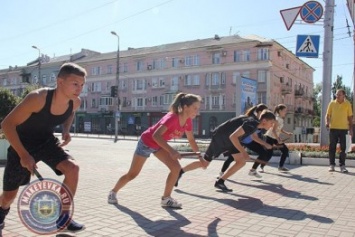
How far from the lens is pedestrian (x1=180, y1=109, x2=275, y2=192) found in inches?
251

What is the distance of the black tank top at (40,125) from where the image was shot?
3.42 meters

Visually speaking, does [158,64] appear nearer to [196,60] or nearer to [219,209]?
[196,60]

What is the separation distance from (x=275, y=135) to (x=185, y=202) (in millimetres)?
4065

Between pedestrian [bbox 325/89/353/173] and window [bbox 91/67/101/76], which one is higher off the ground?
window [bbox 91/67/101/76]

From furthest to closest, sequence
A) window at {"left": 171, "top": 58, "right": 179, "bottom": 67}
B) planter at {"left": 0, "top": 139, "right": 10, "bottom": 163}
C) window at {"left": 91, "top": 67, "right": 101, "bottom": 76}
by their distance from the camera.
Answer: window at {"left": 91, "top": 67, "right": 101, "bottom": 76} < window at {"left": 171, "top": 58, "right": 179, "bottom": 67} < planter at {"left": 0, "top": 139, "right": 10, "bottom": 163}

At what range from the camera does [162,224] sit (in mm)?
4371

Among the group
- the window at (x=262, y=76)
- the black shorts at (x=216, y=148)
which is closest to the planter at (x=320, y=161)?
the black shorts at (x=216, y=148)

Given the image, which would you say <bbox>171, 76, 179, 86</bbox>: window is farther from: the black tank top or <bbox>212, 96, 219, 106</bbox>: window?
the black tank top

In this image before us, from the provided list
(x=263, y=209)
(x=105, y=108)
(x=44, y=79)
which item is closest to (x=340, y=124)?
(x=263, y=209)

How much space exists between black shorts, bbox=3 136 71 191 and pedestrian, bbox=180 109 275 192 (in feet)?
10.5

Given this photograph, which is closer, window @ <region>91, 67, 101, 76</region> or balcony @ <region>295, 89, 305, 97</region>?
balcony @ <region>295, 89, 305, 97</region>

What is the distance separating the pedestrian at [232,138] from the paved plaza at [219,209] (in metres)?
0.37

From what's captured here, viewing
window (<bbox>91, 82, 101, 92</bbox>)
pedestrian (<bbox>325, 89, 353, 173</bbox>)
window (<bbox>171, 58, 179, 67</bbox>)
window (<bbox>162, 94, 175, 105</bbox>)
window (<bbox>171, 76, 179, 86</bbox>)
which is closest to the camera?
pedestrian (<bbox>325, 89, 353, 173</bbox>)

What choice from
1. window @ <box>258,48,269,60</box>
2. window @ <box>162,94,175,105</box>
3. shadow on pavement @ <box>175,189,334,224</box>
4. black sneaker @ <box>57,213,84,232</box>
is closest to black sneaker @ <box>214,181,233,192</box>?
shadow on pavement @ <box>175,189,334,224</box>
